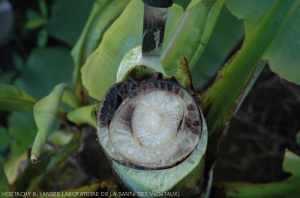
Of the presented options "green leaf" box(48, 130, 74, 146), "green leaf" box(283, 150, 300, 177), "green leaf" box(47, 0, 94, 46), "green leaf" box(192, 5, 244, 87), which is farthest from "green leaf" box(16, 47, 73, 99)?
"green leaf" box(283, 150, 300, 177)

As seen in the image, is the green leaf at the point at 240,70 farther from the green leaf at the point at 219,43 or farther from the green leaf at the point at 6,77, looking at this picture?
the green leaf at the point at 6,77

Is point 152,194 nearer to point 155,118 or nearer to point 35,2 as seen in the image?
point 155,118

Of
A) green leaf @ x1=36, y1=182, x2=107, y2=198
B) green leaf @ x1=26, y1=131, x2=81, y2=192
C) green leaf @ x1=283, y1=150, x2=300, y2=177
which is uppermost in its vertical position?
green leaf @ x1=283, y1=150, x2=300, y2=177

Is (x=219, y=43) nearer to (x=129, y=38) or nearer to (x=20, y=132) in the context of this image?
(x=129, y=38)

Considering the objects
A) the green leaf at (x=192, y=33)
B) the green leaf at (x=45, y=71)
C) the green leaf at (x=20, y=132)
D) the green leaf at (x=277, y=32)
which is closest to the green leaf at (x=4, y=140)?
the green leaf at (x=20, y=132)

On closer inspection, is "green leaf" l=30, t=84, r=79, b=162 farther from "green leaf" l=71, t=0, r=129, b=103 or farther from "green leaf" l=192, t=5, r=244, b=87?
"green leaf" l=192, t=5, r=244, b=87

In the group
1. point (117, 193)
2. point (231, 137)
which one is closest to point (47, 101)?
point (117, 193)
